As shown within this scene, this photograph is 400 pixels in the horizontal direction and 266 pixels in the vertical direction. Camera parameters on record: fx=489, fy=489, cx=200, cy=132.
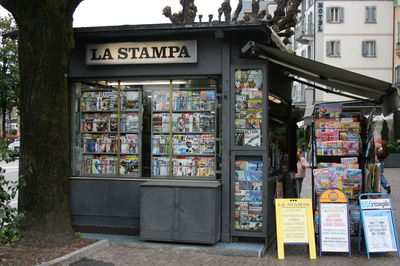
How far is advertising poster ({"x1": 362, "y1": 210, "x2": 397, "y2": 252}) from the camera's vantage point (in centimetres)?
731

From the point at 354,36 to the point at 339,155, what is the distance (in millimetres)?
37230

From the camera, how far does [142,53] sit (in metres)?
8.23

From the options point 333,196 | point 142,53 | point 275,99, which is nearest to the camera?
point 333,196

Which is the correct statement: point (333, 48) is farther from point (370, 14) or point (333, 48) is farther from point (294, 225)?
point (294, 225)

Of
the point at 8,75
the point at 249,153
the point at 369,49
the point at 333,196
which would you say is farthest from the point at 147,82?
the point at 369,49

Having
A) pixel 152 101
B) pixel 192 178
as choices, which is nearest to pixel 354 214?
pixel 192 178

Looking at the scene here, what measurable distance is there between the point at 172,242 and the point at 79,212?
191 cm

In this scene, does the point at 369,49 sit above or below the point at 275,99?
above

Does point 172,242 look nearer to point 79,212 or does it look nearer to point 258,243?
point 258,243

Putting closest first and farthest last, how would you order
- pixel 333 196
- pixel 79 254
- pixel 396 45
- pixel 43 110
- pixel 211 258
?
1. pixel 79 254
2. pixel 43 110
3. pixel 211 258
4. pixel 333 196
5. pixel 396 45

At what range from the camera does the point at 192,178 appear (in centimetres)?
825

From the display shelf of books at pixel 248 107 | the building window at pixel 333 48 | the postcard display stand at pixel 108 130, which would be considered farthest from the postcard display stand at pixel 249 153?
the building window at pixel 333 48

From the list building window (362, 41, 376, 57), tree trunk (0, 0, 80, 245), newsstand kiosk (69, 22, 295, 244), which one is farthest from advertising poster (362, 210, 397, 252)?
building window (362, 41, 376, 57)

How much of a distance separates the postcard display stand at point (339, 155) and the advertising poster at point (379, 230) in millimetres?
573
